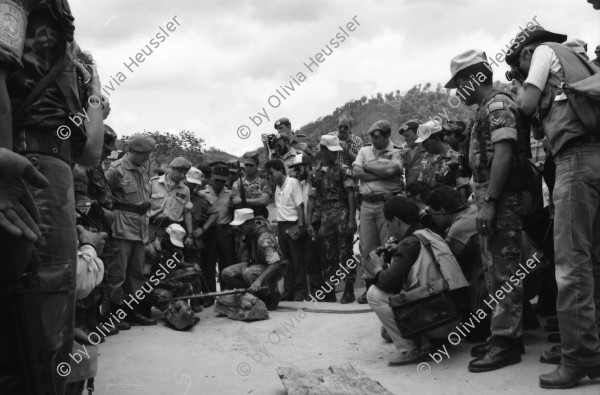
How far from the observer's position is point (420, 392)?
12.9ft

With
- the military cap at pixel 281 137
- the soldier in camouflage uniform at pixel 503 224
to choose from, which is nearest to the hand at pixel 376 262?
the soldier in camouflage uniform at pixel 503 224

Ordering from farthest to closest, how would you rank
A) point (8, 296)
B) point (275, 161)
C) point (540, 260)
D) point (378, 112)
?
1. point (378, 112)
2. point (275, 161)
3. point (540, 260)
4. point (8, 296)

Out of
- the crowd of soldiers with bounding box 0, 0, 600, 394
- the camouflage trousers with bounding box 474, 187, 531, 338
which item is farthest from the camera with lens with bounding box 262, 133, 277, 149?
the camouflage trousers with bounding box 474, 187, 531, 338

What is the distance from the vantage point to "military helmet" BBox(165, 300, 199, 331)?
634 cm

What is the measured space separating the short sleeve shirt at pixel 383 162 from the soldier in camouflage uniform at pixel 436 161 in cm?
25

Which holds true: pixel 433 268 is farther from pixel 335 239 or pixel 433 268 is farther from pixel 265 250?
pixel 265 250

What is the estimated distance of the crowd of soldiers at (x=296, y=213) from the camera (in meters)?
2.01

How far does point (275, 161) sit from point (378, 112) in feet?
55.0

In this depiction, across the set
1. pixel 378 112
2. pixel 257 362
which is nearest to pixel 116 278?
pixel 257 362

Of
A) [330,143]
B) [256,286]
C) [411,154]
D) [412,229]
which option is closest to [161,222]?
[256,286]

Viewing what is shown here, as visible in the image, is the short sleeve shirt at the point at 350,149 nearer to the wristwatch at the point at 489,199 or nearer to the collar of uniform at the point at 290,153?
the collar of uniform at the point at 290,153

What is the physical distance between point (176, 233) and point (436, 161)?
339 centimetres

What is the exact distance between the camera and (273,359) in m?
5.09

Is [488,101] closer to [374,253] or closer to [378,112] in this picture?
[374,253]
